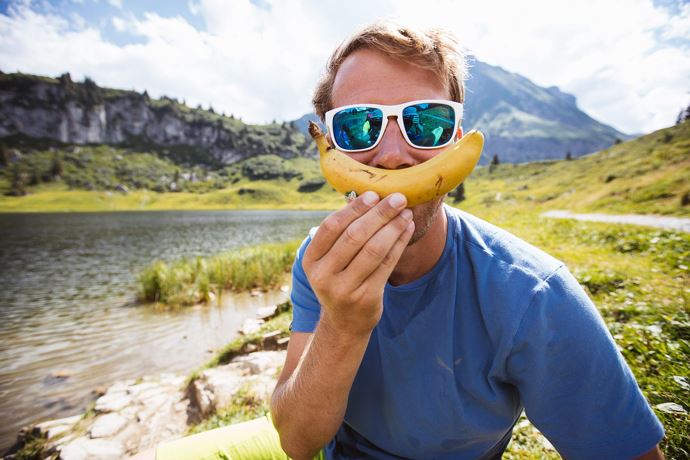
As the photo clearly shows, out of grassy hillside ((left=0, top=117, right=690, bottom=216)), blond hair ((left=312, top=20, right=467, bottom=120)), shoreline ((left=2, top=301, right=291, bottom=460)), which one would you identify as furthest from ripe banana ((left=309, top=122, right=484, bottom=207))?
grassy hillside ((left=0, top=117, right=690, bottom=216))

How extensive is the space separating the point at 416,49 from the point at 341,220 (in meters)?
1.52

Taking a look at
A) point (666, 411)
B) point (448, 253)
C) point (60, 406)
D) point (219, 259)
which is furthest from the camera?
point (219, 259)

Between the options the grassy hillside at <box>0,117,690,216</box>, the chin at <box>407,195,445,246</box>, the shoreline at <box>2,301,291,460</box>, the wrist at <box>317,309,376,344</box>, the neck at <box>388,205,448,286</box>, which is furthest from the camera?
the grassy hillside at <box>0,117,690,216</box>

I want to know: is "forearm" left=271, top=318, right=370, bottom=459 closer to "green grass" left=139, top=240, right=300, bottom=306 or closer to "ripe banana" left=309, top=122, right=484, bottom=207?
"ripe banana" left=309, top=122, right=484, bottom=207

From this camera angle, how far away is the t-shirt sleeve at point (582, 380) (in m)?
1.58

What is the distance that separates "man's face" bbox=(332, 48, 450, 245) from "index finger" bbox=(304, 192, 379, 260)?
2.00 ft

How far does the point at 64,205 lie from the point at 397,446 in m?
165

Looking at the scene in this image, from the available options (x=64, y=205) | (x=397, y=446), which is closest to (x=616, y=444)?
(x=397, y=446)

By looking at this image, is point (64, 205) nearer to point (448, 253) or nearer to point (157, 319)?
point (157, 319)

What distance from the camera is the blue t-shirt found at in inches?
63.2

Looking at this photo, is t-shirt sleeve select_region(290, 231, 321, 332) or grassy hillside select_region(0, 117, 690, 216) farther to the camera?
grassy hillside select_region(0, 117, 690, 216)

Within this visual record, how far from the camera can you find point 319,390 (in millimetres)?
1861

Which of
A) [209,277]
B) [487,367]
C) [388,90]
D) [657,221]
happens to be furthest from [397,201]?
Result: [657,221]

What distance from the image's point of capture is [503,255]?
199 cm
